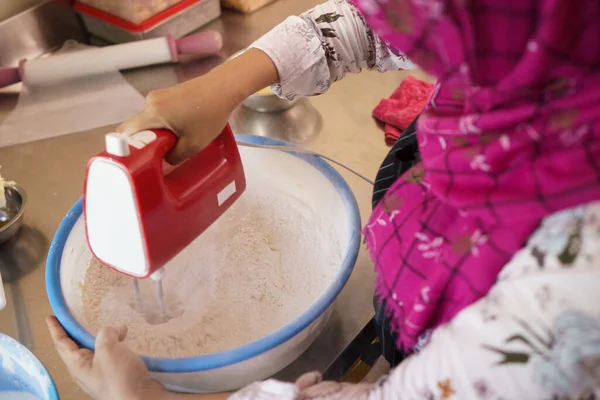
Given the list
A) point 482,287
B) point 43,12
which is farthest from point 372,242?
point 43,12

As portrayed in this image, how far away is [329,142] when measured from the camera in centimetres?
95

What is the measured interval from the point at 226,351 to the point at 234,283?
220mm

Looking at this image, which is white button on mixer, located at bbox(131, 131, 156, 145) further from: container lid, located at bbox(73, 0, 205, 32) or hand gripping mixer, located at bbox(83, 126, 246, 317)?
container lid, located at bbox(73, 0, 205, 32)

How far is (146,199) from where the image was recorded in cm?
53

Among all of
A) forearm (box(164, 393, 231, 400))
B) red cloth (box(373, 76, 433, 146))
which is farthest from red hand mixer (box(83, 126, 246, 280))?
red cloth (box(373, 76, 433, 146))

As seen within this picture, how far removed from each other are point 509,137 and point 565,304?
11 centimetres

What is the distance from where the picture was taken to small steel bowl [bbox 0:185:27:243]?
0.78 metres

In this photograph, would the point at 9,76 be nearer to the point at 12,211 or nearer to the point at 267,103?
the point at 12,211

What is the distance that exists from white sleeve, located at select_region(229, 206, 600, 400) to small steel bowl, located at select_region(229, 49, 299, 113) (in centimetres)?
64

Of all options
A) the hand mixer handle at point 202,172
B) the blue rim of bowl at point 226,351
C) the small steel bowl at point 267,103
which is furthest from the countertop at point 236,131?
the hand mixer handle at point 202,172

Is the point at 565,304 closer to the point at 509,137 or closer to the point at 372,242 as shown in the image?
the point at 509,137

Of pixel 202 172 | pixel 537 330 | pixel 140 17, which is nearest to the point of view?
pixel 537 330

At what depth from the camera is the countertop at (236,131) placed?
699mm

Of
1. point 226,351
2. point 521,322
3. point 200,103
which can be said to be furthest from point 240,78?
point 521,322
